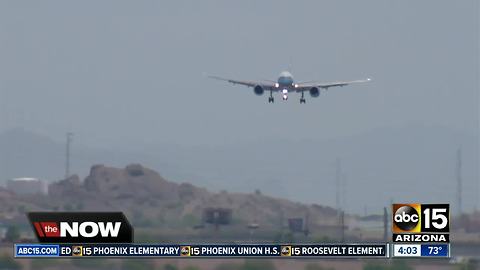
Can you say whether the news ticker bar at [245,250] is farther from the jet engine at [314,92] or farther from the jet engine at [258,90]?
the jet engine at [314,92]

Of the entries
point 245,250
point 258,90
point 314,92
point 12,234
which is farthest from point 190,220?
point 245,250

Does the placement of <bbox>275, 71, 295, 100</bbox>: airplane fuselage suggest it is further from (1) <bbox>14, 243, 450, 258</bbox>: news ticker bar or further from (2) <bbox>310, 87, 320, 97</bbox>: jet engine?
(1) <bbox>14, 243, 450, 258</bbox>: news ticker bar

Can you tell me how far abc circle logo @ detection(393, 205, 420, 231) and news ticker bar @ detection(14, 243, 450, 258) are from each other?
2676mm

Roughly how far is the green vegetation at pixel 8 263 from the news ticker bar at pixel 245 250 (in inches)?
318

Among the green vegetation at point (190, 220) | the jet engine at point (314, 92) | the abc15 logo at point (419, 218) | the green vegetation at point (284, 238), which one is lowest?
the abc15 logo at point (419, 218)

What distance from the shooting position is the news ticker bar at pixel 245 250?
109 m

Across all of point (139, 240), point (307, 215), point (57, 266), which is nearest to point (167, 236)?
point (139, 240)

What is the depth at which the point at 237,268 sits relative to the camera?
124250 millimetres

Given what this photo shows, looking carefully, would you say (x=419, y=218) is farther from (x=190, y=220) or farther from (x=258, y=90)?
(x=190, y=220)

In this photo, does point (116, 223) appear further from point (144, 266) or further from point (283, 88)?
point (283, 88)

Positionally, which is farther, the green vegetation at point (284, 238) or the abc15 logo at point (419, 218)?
the green vegetation at point (284, 238)

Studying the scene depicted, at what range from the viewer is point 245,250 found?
388ft

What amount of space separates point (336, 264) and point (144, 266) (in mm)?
16925

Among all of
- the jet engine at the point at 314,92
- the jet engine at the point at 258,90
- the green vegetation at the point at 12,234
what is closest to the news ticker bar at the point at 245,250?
the green vegetation at the point at 12,234
